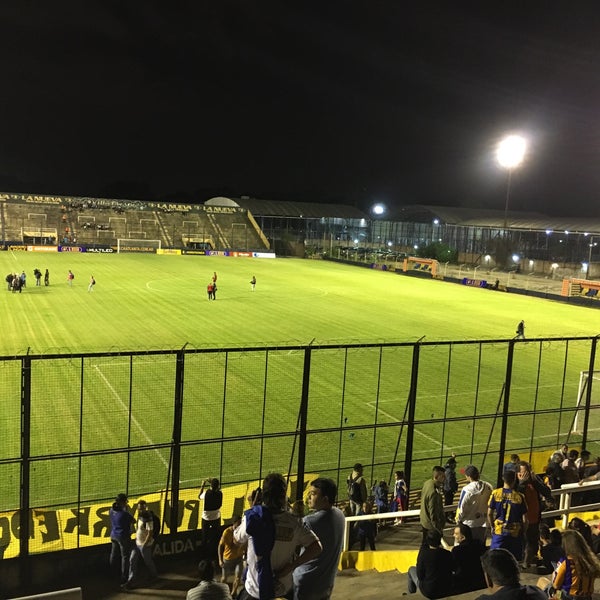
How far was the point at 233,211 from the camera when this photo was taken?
4336 inches

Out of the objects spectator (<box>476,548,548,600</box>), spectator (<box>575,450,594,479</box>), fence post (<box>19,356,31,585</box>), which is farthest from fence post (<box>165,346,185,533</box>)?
spectator (<box>575,450,594,479</box>)

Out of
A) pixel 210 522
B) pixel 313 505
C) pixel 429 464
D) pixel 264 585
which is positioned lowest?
pixel 429 464

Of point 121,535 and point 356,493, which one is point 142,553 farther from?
point 356,493

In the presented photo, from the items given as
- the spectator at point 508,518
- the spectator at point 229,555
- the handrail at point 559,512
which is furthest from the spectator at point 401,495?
the spectator at point 229,555

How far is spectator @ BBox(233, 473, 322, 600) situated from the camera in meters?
5.57

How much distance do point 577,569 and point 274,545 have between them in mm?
3478

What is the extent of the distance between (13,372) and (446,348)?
21.5 metres

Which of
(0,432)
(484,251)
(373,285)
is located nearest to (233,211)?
(484,251)

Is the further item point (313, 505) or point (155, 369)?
point (155, 369)

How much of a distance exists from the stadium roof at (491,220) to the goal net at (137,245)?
141ft

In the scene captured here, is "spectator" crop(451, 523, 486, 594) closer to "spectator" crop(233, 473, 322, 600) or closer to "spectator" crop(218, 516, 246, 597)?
"spectator" crop(233, 473, 322, 600)

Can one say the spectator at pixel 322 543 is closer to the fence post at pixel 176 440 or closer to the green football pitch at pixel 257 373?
the fence post at pixel 176 440

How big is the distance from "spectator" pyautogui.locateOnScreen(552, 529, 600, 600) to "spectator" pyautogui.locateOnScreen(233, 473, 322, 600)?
9.67ft

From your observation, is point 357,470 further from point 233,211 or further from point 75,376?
point 233,211
